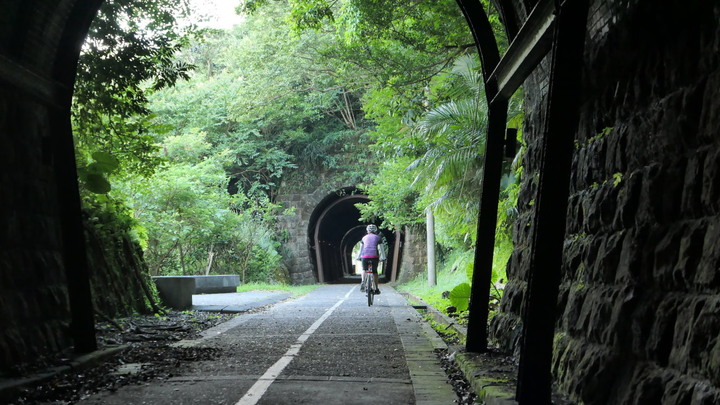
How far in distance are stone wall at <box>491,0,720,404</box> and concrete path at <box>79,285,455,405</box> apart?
4.80 ft

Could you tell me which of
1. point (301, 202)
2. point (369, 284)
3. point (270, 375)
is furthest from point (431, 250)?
point (270, 375)

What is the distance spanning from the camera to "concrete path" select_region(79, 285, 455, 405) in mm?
5074

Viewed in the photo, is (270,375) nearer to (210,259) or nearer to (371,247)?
(371,247)

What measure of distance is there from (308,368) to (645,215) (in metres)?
3.85

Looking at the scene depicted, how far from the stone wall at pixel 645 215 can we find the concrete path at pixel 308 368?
1.46 meters

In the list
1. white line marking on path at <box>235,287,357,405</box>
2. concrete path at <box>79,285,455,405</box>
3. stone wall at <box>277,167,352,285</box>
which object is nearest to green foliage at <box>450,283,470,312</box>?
concrete path at <box>79,285,455,405</box>

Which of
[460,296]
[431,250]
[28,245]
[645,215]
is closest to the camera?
[645,215]

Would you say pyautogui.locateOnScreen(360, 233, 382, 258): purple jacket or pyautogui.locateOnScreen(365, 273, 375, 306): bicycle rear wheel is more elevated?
pyautogui.locateOnScreen(360, 233, 382, 258): purple jacket

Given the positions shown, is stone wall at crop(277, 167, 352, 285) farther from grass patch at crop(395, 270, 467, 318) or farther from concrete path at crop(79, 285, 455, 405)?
concrete path at crop(79, 285, 455, 405)

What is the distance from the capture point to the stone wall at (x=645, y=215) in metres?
2.95

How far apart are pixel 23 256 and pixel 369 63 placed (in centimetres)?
923

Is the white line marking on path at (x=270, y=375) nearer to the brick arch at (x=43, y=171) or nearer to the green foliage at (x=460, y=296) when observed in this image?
the brick arch at (x=43, y=171)

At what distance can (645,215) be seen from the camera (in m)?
3.61

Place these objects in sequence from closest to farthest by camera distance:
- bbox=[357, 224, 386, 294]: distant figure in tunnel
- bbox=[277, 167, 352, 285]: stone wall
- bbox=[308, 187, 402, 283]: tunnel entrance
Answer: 1. bbox=[357, 224, 386, 294]: distant figure in tunnel
2. bbox=[277, 167, 352, 285]: stone wall
3. bbox=[308, 187, 402, 283]: tunnel entrance
